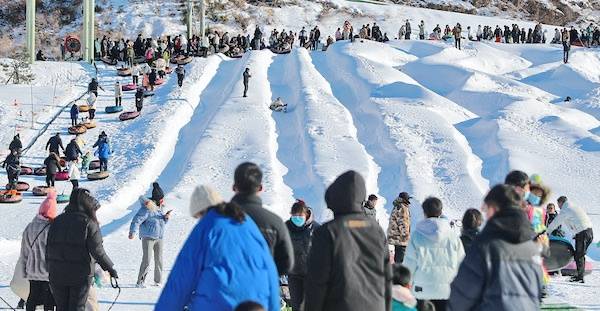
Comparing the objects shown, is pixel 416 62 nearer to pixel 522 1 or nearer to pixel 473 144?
pixel 473 144

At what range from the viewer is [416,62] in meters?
39.3

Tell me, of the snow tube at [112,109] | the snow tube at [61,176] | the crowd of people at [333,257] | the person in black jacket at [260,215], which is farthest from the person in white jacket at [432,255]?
the snow tube at [112,109]

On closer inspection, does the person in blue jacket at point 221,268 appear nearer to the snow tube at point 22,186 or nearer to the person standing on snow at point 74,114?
the snow tube at point 22,186

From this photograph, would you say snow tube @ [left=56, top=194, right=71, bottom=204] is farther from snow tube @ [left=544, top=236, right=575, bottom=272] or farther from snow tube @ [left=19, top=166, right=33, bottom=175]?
snow tube @ [left=544, top=236, right=575, bottom=272]

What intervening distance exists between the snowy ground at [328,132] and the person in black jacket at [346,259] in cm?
483

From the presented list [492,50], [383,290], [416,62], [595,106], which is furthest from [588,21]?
[383,290]

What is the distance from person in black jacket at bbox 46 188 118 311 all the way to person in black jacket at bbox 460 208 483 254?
278cm

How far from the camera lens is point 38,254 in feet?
25.3

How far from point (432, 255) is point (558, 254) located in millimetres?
3207

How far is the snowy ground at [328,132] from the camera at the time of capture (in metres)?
19.1

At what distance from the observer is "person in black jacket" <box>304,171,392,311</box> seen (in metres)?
5.25

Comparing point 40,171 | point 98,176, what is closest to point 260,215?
point 98,176

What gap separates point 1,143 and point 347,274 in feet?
75.3

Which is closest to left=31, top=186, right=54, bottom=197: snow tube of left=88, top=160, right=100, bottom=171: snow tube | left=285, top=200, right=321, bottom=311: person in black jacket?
left=88, top=160, right=100, bottom=171: snow tube
